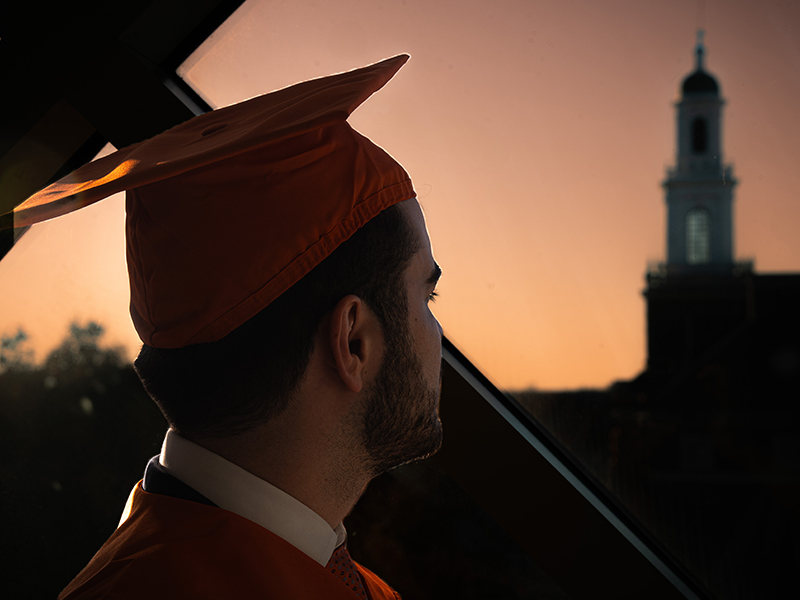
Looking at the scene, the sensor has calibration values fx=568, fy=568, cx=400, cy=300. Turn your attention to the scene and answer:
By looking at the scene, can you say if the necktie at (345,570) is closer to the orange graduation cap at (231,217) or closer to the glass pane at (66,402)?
the orange graduation cap at (231,217)

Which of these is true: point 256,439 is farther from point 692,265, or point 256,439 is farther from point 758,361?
point 758,361

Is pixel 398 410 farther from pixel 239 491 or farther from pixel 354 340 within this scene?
pixel 239 491

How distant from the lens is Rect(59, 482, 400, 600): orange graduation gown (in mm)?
521

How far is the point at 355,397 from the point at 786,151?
1.10 m

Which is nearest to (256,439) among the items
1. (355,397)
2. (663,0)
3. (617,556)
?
(355,397)

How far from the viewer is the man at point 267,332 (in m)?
0.57

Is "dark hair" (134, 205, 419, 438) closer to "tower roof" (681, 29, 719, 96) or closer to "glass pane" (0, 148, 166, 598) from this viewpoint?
"glass pane" (0, 148, 166, 598)

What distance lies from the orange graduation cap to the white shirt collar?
136 mm

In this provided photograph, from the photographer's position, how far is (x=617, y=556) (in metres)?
1.07

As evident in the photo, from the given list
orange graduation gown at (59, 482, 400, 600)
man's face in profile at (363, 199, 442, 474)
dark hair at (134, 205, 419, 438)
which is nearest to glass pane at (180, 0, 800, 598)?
man's face in profile at (363, 199, 442, 474)

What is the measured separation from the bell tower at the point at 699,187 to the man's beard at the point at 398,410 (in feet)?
2.52

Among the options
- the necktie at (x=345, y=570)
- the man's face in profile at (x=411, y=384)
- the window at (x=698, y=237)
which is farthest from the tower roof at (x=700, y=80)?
the necktie at (x=345, y=570)

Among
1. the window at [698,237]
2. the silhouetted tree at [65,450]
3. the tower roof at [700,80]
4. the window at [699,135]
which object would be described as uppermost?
the tower roof at [700,80]

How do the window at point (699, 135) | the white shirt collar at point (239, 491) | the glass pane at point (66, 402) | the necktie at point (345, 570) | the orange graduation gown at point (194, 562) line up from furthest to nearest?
the glass pane at point (66, 402), the window at point (699, 135), the necktie at point (345, 570), the white shirt collar at point (239, 491), the orange graduation gown at point (194, 562)
